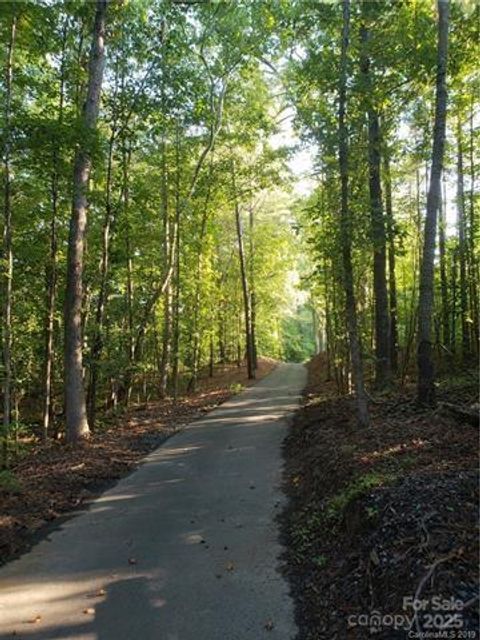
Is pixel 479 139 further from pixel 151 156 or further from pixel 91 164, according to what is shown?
pixel 91 164

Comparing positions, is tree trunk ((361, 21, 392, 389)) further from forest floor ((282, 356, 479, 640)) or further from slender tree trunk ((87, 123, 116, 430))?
slender tree trunk ((87, 123, 116, 430))

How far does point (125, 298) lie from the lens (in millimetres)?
17500

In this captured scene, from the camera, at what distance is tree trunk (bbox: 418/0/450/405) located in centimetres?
832

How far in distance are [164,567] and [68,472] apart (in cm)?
394

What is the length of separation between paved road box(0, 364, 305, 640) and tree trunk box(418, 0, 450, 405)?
10.4ft

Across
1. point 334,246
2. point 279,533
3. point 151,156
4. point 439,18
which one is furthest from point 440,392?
point 151,156

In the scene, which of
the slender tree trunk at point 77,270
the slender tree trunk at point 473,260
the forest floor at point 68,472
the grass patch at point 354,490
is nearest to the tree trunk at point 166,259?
the forest floor at point 68,472

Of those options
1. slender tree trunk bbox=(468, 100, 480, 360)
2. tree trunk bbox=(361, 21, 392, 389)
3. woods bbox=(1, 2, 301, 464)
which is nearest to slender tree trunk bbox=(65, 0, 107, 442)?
woods bbox=(1, 2, 301, 464)

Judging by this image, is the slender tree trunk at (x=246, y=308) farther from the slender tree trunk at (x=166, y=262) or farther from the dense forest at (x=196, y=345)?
the slender tree trunk at (x=166, y=262)

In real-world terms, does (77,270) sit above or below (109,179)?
below

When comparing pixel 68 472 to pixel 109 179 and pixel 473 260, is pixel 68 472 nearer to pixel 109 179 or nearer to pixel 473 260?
pixel 109 179

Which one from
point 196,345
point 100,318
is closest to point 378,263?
point 100,318

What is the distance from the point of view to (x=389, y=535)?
4.20 m

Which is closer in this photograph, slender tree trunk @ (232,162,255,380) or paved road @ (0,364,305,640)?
paved road @ (0,364,305,640)
